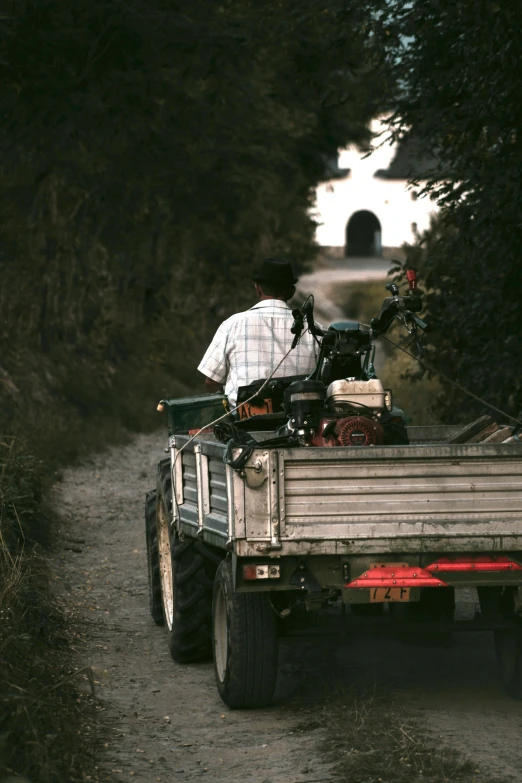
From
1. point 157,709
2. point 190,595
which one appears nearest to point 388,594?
point 157,709

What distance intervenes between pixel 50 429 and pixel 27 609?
11975 millimetres

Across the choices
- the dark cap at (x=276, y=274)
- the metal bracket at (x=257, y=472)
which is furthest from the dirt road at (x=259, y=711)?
the dark cap at (x=276, y=274)

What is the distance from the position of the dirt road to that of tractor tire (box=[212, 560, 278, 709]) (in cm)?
12

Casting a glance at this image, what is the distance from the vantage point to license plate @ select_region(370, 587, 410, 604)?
23.5 feet

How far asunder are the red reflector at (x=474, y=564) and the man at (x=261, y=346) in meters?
2.01

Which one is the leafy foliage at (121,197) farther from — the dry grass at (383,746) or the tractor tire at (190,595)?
the dry grass at (383,746)

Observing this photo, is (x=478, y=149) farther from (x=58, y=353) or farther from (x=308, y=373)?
(x=58, y=353)

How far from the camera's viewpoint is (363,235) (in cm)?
8625

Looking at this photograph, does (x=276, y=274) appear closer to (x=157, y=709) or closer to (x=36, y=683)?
(x=157, y=709)

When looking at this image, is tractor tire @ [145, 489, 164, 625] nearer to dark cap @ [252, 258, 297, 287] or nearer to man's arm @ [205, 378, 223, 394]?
man's arm @ [205, 378, 223, 394]

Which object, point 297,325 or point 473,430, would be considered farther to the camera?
point 473,430

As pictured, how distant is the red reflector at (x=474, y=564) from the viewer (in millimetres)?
7195

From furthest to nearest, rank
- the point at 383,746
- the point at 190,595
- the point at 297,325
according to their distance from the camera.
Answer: the point at 190,595, the point at 297,325, the point at 383,746

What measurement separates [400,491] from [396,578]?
0.40 metres
